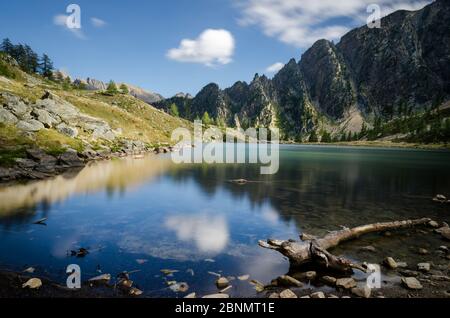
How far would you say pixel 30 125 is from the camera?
77.0 metres

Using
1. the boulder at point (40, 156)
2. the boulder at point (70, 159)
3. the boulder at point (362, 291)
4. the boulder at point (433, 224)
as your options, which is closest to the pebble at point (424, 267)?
the boulder at point (362, 291)

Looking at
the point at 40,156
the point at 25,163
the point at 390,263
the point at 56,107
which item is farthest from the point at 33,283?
the point at 56,107

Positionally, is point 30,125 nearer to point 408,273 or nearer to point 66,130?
point 66,130

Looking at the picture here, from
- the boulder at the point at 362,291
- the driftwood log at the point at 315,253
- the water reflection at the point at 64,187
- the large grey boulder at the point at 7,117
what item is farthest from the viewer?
the large grey boulder at the point at 7,117

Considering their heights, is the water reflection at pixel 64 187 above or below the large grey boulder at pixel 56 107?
below

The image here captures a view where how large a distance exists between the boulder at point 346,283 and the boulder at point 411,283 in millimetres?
2898

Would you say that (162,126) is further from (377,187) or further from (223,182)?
(377,187)

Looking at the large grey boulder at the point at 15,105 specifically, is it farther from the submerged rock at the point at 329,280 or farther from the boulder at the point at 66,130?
the submerged rock at the point at 329,280

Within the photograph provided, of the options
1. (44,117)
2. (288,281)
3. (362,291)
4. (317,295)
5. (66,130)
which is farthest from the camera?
(66,130)

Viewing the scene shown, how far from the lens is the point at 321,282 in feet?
60.2

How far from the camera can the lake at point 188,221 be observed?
66.9ft

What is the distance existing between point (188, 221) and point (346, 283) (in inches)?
699

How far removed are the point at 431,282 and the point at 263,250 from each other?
10.6 meters

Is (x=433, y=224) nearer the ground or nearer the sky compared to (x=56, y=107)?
nearer the ground
